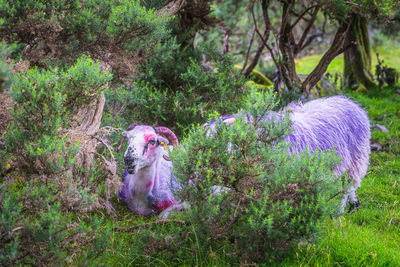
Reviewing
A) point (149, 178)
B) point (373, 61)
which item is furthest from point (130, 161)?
point (373, 61)

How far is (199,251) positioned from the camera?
3.21 meters

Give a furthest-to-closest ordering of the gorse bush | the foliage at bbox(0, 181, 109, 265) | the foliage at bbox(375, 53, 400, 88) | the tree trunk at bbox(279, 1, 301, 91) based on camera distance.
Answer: the foliage at bbox(375, 53, 400, 88) < the tree trunk at bbox(279, 1, 301, 91) < the gorse bush < the foliage at bbox(0, 181, 109, 265)

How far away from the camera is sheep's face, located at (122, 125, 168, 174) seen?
162 inches

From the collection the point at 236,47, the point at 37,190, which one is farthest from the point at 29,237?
the point at 236,47

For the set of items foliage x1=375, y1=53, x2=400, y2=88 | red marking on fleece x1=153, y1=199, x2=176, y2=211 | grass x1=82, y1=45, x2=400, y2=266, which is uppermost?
foliage x1=375, y1=53, x2=400, y2=88

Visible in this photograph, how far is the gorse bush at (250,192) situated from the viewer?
9.89 ft

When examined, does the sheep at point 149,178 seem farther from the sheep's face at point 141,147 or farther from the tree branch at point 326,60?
the tree branch at point 326,60

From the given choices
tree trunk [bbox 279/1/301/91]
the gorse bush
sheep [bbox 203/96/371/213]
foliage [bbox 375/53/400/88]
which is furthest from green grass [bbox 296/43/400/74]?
the gorse bush

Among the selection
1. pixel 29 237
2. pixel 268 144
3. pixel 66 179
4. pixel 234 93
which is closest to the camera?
pixel 29 237

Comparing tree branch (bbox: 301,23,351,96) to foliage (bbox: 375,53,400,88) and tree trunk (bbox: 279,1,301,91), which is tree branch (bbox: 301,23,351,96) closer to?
tree trunk (bbox: 279,1,301,91)

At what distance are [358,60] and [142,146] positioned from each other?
378 inches

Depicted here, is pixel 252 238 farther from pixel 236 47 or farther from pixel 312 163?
pixel 236 47

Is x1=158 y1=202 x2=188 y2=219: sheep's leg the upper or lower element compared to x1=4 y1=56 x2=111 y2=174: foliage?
lower

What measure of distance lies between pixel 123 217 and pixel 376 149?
213 inches
